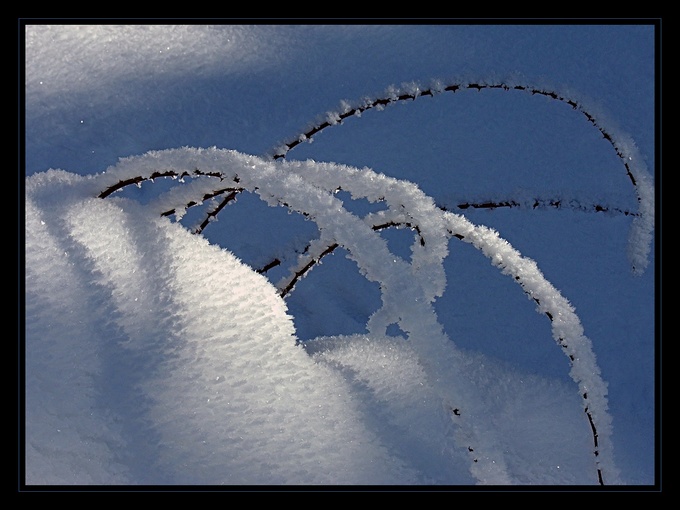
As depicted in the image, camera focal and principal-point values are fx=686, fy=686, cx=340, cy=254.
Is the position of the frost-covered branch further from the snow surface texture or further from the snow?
the snow surface texture

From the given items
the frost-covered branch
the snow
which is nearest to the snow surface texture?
the snow

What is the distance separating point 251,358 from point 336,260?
0.42 metres

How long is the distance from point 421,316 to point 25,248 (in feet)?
0.84

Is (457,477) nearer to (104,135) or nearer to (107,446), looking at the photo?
(107,446)

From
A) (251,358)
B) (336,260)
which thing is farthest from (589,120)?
(251,358)

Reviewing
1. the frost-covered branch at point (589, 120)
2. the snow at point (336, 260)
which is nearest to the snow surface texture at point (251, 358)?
the snow at point (336, 260)

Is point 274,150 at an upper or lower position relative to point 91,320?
upper

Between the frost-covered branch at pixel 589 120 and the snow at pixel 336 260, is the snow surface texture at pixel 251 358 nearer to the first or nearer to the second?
the snow at pixel 336 260

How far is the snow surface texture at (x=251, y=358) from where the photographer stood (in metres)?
0.36

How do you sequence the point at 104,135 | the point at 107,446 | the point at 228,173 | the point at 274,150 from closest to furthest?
the point at 107,446 < the point at 228,173 < the point at 274,150 < the point at 104,135

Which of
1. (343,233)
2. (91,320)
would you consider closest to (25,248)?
(91,320)

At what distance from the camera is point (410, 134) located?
0.91 m

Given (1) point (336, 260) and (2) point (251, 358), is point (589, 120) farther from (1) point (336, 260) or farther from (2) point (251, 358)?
(2) point (251, 358)

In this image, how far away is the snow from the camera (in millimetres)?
373
